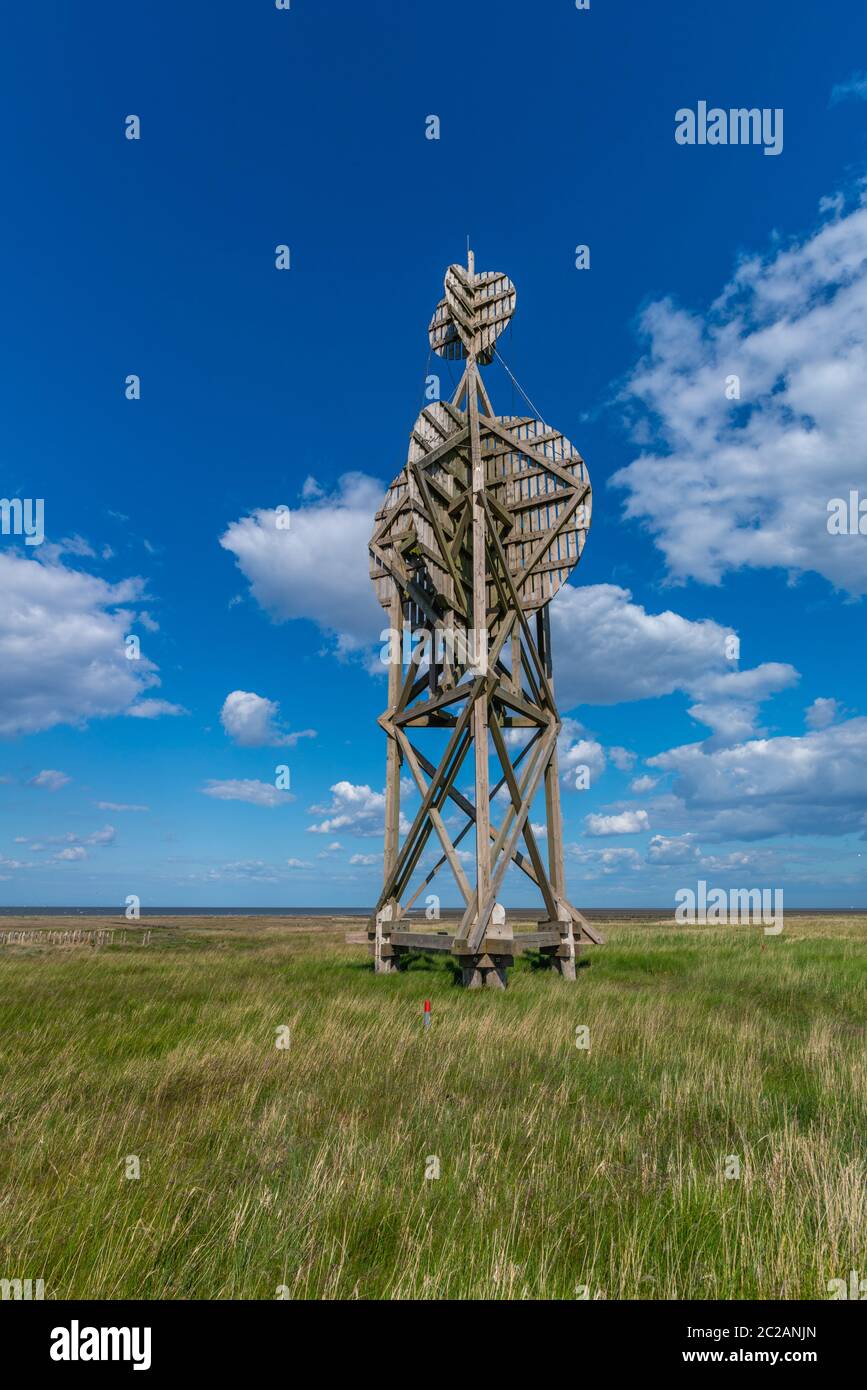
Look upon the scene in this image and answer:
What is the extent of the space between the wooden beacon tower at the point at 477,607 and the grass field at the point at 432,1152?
3943 mm

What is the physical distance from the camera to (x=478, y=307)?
49.8 ft

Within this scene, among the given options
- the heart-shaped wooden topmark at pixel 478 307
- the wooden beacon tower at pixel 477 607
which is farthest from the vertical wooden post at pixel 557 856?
the heart-shaped wooden topmark at pixel 478 307

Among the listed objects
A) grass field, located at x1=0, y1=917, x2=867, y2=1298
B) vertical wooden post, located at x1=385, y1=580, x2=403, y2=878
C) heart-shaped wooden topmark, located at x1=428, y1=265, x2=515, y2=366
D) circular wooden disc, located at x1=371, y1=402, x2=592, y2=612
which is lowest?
grass field, located at x1=0, y1=917, x2=867, y2=1298

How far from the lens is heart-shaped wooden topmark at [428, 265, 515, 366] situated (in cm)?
1485

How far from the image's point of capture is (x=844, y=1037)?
8.26 meters

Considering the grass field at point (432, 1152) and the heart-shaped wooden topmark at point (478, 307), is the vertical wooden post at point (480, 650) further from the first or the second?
the grass field at point (432, 1152)

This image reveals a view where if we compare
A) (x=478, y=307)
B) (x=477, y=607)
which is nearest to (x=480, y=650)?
(x=477, y=607)

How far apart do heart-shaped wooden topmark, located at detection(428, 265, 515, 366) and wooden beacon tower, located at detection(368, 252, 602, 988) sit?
0.03m

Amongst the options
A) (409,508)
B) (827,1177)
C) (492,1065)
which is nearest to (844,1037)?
(492,1065)

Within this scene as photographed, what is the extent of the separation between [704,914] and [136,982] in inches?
1665

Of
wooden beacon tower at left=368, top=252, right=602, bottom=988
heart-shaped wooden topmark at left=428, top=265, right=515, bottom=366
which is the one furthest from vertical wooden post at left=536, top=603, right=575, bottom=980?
heart-shaped wooden topmark at left=428, top=265, right=515, bottom=366

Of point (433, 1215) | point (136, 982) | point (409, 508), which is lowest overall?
point (136, 982)

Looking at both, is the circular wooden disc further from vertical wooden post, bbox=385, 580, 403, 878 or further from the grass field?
the grass field
